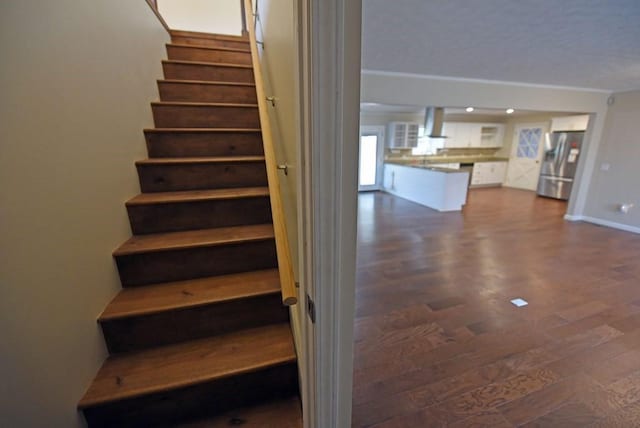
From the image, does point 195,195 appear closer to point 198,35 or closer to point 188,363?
point 188,363

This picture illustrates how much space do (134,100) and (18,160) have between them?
116 centimetres

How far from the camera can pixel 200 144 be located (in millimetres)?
2070

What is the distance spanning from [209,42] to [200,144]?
1.72m

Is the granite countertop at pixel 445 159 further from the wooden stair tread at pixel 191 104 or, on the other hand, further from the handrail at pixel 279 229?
the handrail at pixel 279 229

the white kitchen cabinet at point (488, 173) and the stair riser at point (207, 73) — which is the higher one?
the stair riser at point (207, 73)

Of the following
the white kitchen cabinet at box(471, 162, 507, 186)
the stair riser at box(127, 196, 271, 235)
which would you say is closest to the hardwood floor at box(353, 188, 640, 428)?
the stair riser at box(127, 196, 271, 235)

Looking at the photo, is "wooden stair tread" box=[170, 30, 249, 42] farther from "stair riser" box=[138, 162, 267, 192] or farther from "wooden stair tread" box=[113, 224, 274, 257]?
"wooden stair tread" box=[113, 224, 274, 257]

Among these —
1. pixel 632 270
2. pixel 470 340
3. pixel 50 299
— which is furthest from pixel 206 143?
pixel 632 270

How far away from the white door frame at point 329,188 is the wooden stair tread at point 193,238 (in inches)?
32.3

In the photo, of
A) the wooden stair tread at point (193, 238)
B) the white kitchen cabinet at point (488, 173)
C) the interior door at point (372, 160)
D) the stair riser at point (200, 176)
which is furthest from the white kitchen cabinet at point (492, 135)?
the wooden stair tread at point (193, 238)

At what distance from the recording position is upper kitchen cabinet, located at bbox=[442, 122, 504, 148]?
8.83m

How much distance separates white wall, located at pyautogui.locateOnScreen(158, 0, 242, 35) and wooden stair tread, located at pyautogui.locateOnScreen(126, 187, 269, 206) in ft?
10.7

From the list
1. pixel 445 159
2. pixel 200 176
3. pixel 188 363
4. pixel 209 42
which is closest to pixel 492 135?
pixel 445 159

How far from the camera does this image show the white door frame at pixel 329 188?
1.99 feet
